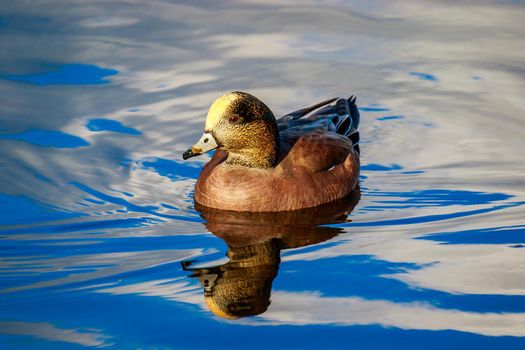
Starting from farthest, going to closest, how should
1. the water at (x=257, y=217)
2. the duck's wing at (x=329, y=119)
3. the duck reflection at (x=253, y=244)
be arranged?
the duck's wing at (x=329, y=119) → the duck reflection at (x=253, y=244) → the water at (x=257, y=217)

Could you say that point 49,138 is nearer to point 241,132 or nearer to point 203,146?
point 203,146

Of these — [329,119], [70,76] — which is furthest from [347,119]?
[70,76]

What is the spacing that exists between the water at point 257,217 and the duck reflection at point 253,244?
0.03 meters

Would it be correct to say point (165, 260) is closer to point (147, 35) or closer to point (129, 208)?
point (129, 208)

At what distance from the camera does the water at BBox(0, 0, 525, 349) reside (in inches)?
283

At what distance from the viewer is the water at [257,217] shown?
23.6 feet

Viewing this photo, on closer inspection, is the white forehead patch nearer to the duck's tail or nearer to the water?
the water

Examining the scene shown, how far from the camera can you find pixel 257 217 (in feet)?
31.0

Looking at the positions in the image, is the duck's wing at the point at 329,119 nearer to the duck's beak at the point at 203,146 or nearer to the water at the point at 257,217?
the water at the point at 257,217

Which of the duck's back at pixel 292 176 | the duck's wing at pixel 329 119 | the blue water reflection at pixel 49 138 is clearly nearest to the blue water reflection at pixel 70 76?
the blue water reflection at pixel 49 138

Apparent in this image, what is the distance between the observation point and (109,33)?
14.1m

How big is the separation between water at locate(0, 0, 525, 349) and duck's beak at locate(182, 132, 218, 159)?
663mm

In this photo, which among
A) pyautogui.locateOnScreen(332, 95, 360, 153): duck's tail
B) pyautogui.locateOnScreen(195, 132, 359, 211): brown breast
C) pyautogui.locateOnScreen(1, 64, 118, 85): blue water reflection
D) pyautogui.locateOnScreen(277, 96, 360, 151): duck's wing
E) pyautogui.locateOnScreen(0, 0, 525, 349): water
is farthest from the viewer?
pyautogui.locateOnScreen(1, 64, 118, 85): blue water reflection

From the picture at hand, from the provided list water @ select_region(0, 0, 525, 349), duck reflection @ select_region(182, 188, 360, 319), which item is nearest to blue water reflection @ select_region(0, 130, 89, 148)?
water @ select_region(0, 0, 525, 349)
